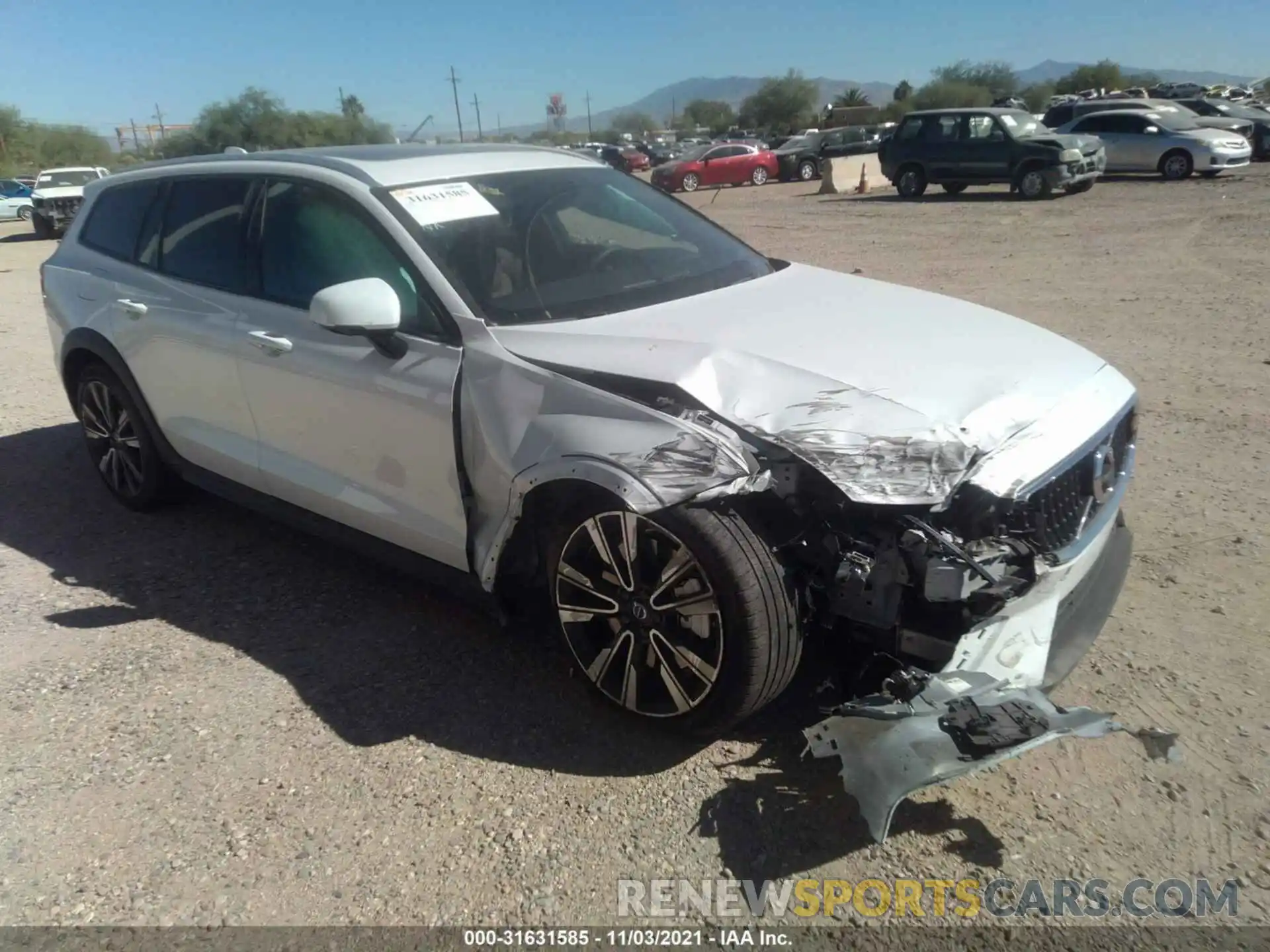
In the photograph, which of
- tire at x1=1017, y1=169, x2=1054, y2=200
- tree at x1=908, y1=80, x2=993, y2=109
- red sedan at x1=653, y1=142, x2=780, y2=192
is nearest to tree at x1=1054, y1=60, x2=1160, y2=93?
tree at x1=908, y1=80, x2=993, y2=109

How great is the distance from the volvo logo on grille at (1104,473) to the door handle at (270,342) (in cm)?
290

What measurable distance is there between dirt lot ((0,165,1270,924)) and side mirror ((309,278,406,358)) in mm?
1253

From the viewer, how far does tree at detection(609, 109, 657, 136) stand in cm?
11879

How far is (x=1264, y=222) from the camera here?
1446 cm

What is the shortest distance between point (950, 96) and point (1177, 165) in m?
62.6

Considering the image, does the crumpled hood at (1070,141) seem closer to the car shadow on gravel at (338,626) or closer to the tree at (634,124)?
the car shadow on gravel at (338,626)

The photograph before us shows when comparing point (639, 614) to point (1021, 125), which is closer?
point (639, 614)

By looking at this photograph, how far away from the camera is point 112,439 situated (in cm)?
532

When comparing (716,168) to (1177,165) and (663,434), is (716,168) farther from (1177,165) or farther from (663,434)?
(663,434)

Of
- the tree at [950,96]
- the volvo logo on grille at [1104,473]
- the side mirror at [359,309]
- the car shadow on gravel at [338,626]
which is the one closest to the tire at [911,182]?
the car shadow on gravel at [338,626]

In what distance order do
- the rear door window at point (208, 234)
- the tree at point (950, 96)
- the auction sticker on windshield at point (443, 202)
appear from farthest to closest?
the tree at point (950, 96)
the rear door window at point (208, 234)
the auction sticker on windshield at point (443, 202)

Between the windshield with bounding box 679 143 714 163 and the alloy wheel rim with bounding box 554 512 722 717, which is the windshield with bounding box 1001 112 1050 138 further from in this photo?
the alloy wheel rim with bounding box 554 512 722 717

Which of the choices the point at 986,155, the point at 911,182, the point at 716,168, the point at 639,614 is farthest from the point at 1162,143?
the point at 639,614

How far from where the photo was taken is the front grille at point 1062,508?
2.87 m
